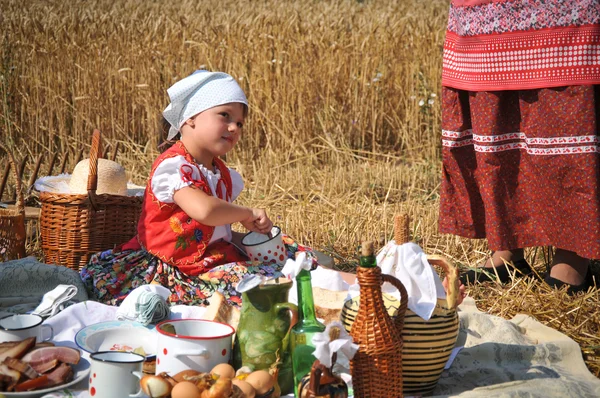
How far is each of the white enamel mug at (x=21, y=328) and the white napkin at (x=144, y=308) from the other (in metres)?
0.34

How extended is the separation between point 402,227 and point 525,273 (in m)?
1.83

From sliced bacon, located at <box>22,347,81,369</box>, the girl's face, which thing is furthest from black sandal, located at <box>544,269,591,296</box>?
sliced bacon, located at <box>22,347,81,369</box>

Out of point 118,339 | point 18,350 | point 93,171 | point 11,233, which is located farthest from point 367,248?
point 11,233

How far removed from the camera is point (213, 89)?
3.53 m

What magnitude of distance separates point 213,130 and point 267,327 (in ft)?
4.19

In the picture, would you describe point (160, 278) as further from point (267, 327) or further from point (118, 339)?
point (267, 327)

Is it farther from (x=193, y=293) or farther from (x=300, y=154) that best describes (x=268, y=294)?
(x=300, y=154)

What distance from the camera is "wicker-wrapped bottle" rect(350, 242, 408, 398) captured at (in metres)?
2.36

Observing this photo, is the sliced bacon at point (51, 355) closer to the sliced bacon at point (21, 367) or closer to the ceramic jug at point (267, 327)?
the sliced bacon at point (21, 367)

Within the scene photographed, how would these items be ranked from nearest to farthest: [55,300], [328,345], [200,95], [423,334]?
[328,345], [423,334], [55,300], [200,95]

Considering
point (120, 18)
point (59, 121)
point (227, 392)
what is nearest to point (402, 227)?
point (227, 392)

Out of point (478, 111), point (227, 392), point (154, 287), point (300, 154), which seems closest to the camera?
point (227, 392)

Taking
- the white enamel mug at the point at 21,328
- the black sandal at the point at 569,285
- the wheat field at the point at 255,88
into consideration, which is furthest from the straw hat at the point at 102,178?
the wheat field at the point at 255,88

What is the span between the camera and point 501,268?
4191 mm
